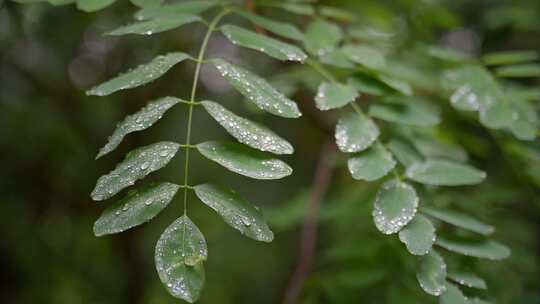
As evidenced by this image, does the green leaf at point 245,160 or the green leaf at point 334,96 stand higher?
the green leaf at point 245,160

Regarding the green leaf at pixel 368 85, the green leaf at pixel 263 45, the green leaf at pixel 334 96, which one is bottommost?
the green leaf at pixel 368 85

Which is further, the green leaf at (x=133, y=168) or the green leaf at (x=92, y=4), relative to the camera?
the green leaf at (x=92, y=4)

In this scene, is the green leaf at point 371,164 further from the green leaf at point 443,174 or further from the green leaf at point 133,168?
the green leaf at point 133,168

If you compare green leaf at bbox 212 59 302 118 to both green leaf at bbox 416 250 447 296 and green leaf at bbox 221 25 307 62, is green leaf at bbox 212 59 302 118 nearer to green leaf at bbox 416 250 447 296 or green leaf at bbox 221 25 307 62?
green leaf at bbox 221 25 307 62

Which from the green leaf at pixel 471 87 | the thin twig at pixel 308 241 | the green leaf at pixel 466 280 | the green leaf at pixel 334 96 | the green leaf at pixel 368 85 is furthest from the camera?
the thin twig at pixel 308 241

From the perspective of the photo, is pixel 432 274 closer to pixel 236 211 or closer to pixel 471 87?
pixel 236 211

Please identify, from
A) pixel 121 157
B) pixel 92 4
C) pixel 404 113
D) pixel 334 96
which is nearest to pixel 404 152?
pixel 404 113

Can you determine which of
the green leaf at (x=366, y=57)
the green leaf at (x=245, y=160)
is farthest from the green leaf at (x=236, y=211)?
the green leaf at (x=366, y=57)

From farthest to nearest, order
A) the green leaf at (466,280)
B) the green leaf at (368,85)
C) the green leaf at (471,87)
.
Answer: the green leaf at (471,87) < the green leaf at (368,85) < the green leaf at (466,280)
